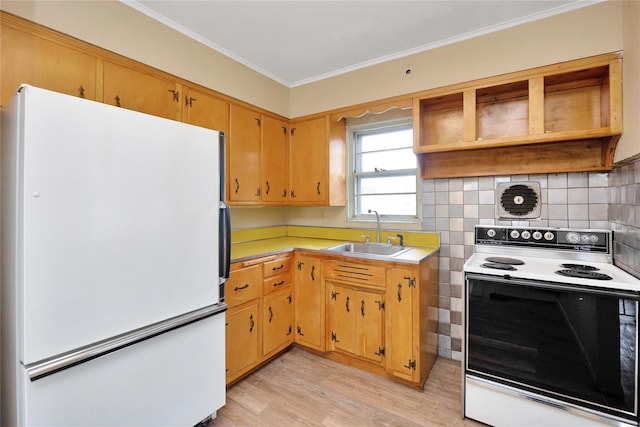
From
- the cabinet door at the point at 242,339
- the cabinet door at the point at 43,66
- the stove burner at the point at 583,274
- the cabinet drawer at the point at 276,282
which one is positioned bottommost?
the cabinet door at the point at 242,339

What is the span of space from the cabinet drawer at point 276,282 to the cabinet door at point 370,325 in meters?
0.63

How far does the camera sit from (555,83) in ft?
6.78

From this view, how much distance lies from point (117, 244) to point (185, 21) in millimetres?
1675

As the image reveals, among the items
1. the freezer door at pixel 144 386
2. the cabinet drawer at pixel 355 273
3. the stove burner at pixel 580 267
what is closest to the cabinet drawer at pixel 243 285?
the freezer door at pixel 144 386

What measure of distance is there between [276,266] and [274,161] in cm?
107

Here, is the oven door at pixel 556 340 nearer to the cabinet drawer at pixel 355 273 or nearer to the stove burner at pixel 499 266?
the stove burner at pixel 499 266

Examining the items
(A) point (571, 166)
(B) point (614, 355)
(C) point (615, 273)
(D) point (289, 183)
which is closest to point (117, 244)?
(D) point (289, 183)

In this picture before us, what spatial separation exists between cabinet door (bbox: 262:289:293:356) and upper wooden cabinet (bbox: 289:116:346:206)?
98 cm

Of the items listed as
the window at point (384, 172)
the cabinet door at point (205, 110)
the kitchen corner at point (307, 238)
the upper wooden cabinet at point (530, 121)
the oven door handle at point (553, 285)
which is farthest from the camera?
the window at point (384, 172)

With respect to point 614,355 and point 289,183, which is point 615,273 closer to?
point 614,355

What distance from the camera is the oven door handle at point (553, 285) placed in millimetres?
1416

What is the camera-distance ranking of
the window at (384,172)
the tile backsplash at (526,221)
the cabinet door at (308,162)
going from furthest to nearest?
the cabinet door at (308,162) → the window at (384,172) → the tile backsplash at (526,221)

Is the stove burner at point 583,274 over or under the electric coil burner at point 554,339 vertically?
over

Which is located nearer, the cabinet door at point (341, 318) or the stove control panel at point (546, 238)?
the stove control panel at point (546, 238)
